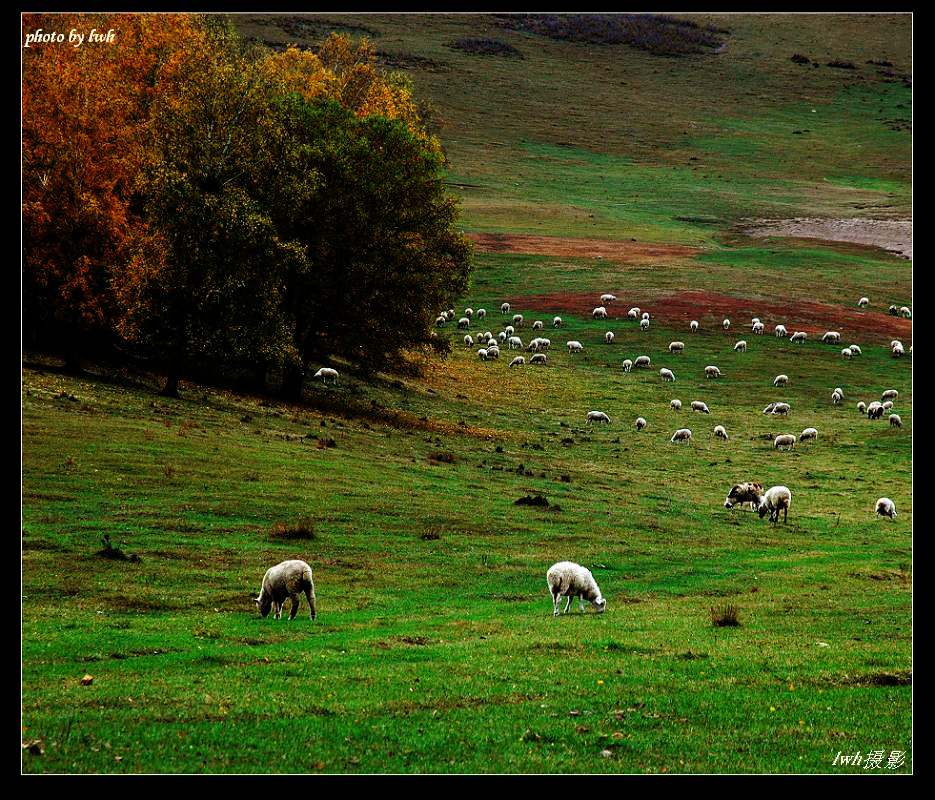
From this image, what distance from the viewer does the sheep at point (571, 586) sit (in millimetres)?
23688

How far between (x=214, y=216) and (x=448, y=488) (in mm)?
17562

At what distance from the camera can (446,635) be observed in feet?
67.6

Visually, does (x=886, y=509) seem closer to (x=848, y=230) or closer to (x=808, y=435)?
(x=808, y=435)

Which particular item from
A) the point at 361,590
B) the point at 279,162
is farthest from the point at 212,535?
the point at 279,162

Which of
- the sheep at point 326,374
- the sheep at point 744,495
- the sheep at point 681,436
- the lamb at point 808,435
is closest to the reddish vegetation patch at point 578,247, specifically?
the lamb at point 808,435

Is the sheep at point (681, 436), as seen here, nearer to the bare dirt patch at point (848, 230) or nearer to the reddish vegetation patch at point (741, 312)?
the reddish vegetation patch at point (741, 312)

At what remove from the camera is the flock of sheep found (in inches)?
853

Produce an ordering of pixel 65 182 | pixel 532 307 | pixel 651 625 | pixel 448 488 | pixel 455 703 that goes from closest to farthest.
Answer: pixel 455 703, pixel 651 625, pixel 448 488, pixel 65 182, pixel 532 307

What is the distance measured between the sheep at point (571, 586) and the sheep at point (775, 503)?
17.7 m

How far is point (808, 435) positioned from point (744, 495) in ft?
64.5

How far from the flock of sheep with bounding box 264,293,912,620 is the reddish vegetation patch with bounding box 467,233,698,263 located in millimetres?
21726

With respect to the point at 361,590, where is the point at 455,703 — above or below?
above

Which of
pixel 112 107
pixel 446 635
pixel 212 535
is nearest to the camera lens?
pixel 446 635

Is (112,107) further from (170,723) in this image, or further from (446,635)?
(170,723)
